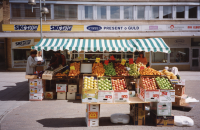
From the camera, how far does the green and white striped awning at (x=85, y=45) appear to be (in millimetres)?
8001

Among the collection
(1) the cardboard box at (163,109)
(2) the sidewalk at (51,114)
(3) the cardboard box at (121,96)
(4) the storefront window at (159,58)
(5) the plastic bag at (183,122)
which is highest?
(4) the storefront window at (159,58)

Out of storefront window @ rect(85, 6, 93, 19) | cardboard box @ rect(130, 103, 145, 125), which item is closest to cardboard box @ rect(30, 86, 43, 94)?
cardboard box @ rect(130, 103, 145, 125)

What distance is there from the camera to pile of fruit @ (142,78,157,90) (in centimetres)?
546

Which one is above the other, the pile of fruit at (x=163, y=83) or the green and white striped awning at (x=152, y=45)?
the green and white striped awning at (x=152, y=45)

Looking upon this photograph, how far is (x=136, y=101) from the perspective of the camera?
535 centimetres

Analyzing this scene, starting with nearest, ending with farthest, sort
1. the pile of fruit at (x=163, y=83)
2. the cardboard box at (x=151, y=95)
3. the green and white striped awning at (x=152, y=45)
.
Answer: the cardboard box at (x=151, y=95)
the pile of fruit at (x=163, y=83)
the green and white striped awning at (x=152, y=45)

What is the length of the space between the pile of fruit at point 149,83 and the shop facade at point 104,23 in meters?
12.2

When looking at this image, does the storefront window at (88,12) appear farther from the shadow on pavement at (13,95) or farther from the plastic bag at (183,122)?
the plastic bag at (183,122)

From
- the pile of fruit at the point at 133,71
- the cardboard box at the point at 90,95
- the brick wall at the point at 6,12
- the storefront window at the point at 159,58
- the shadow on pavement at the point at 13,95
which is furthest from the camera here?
the storefront window at the point at 159,58

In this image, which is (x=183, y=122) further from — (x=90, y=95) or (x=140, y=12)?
(x=140, y=12)

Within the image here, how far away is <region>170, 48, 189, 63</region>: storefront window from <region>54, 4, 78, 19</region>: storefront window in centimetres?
1174

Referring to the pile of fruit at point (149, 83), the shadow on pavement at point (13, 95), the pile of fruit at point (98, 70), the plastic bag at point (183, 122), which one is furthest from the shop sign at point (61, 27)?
the plastic bag at point (183, 122)

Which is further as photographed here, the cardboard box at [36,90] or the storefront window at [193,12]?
the storefront window at [193,12]

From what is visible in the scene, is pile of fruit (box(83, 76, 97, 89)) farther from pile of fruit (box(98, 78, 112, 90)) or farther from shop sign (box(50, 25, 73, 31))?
shop sign (box(50, 25, 73, 31))
